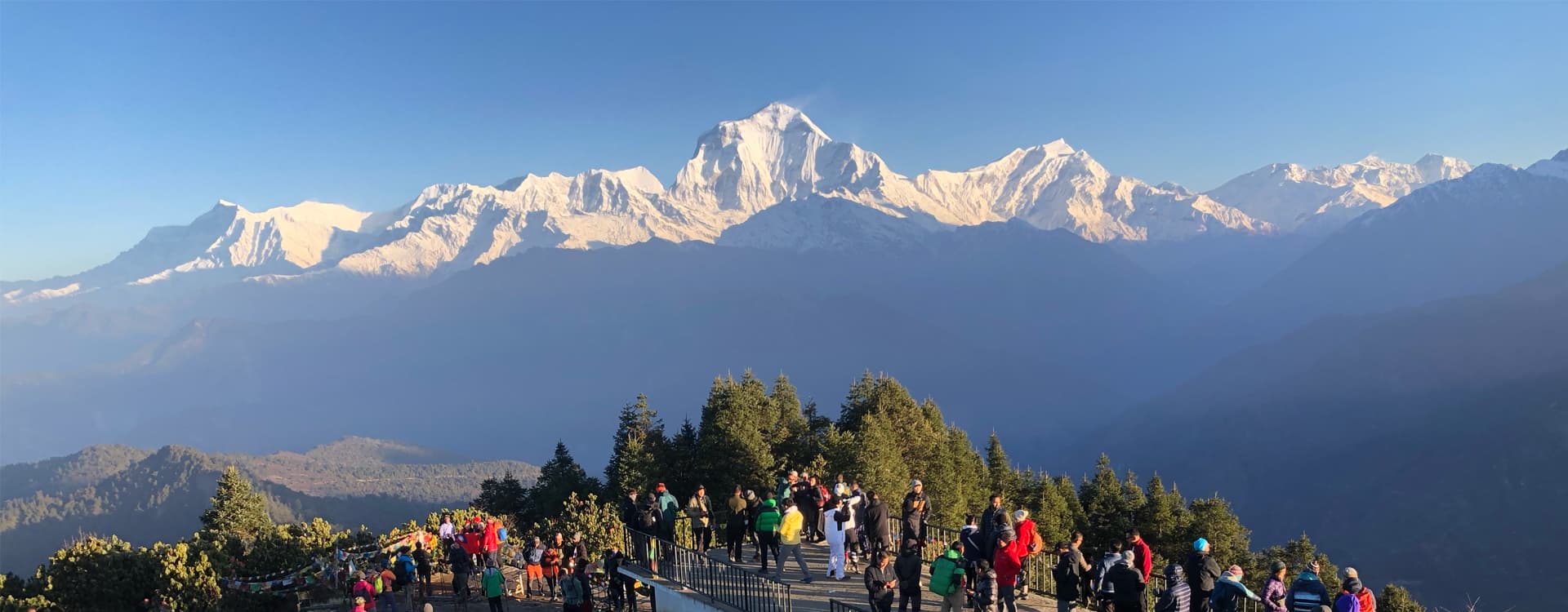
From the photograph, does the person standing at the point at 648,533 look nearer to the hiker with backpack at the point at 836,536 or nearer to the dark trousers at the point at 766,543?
the dark trousers at the point at 766,543

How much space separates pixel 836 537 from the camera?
1700 centimetres

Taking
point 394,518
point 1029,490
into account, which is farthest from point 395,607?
point 394,518

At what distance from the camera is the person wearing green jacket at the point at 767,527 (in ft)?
Answer: 57.0

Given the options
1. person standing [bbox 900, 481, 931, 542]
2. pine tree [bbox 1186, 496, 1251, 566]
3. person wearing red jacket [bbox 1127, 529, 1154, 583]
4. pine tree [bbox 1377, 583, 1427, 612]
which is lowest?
pine tree [bbox 1377, 583, 1427, 612]

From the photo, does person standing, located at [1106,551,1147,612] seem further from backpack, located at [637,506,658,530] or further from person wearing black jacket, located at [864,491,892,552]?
backpack, located at [637,506,658,530]

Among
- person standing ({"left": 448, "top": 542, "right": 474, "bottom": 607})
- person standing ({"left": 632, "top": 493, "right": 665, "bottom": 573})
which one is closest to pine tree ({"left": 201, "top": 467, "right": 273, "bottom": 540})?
person standing ({"left": 448, "top": 542, "right": 474, "bottom": 607})

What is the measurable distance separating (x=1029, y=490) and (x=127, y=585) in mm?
44808

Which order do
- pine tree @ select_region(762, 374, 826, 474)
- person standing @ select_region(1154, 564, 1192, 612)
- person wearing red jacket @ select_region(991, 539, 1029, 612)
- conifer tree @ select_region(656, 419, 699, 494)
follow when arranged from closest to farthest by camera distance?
1. person standing @ select_region(1154, 564, 1192, 612)
2. person wearing red jacket @ select_region(991, 539, 1029, 612)
3. pine tree @ select_region(762, 374, 826, 474)
4. conifer tree @ select_region(656, 419, 699, 494)

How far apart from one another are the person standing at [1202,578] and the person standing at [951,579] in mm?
3644

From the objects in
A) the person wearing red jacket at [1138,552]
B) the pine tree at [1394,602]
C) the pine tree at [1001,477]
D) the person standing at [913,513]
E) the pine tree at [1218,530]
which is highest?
the person standing at [913,513]

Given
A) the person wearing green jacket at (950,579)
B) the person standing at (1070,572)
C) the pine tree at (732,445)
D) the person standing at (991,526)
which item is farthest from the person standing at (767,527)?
the pine tree at (732,445)

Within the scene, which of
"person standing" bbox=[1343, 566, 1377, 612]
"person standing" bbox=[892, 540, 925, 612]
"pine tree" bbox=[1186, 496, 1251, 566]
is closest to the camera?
"person standing" bbox=[1343, 566, 1377, 612]

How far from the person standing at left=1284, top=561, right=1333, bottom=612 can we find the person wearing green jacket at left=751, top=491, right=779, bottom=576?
359 inches

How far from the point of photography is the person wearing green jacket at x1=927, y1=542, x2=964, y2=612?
14.0 metres
